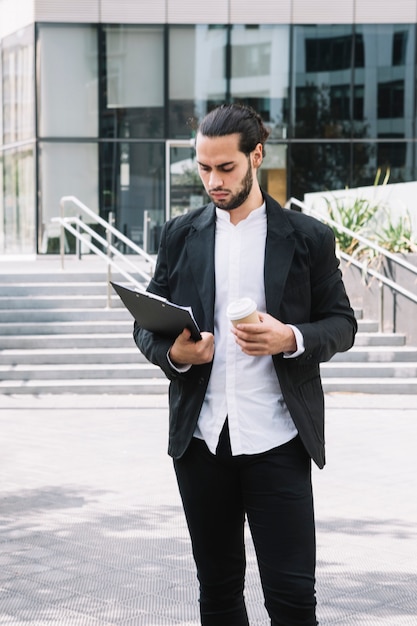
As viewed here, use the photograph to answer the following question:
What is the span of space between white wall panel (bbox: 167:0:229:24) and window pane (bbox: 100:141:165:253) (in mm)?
2604

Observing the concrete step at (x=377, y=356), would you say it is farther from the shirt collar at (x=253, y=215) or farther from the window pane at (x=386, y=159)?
the window pane at (x=386, y=159)

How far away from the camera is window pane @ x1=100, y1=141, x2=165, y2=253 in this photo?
74.9ft

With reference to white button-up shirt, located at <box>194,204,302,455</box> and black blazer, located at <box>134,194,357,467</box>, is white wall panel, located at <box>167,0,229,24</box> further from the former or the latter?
white button-up shirt, located at <box>194,204,302,455</box>

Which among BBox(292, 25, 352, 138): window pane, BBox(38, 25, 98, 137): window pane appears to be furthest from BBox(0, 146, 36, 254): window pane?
BBox(292, 25, 352, 138): window pane

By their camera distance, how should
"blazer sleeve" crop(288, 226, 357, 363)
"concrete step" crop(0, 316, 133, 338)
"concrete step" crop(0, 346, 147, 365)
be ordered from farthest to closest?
"concrete step" crop(0, 316, 133, 338), "concrete step" crop(0, 346, 147, 365), "blazer sleeve" crop(288, 226, 357, 363)

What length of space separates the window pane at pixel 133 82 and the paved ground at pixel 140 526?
44.0 ft


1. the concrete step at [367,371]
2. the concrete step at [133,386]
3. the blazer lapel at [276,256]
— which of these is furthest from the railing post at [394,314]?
the blazer lapel at [276,256]

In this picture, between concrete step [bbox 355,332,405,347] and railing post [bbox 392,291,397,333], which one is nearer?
concrete step [bbox 355,332,405,347]

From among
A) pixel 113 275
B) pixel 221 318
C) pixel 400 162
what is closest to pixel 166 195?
pixel 400 162

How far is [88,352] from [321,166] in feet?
37.9

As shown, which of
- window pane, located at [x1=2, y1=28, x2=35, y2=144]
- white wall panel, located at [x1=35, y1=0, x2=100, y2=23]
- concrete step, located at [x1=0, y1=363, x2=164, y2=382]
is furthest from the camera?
window pane, located at [x1=2, y1=28, x2=35, y2=144]

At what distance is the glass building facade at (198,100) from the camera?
22844mm

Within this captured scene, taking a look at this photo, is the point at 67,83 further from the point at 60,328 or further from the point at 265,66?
the point at 60,328

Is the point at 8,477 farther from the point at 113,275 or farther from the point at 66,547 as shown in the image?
the point at 113,275
